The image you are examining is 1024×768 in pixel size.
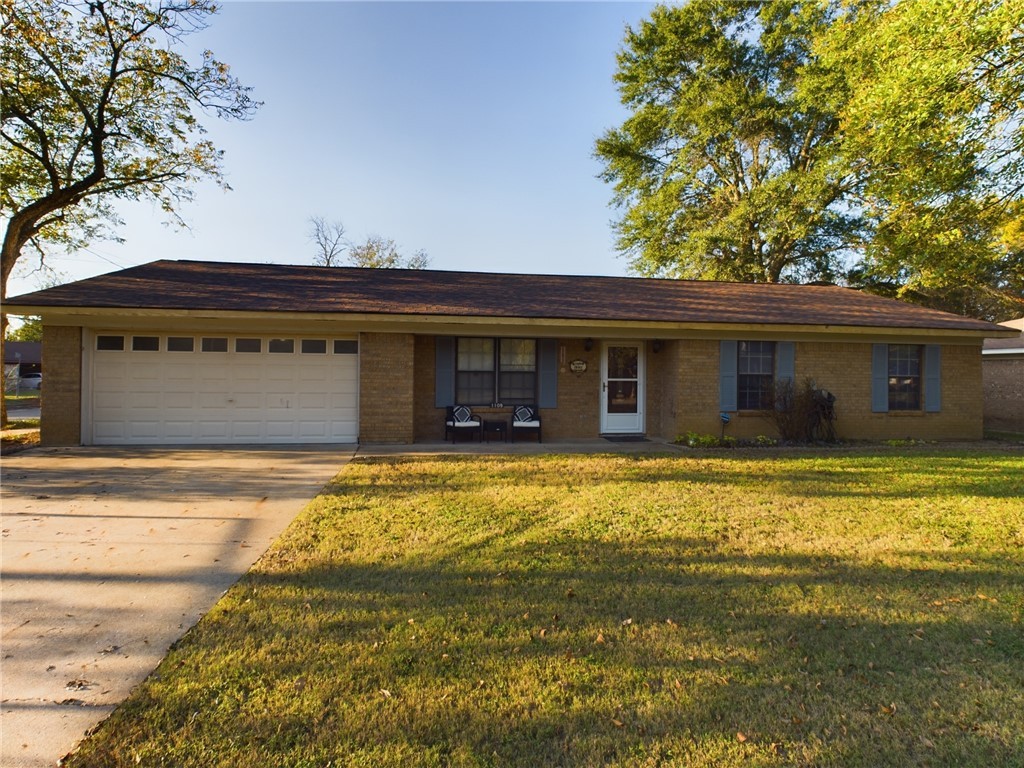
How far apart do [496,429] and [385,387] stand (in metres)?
2.52

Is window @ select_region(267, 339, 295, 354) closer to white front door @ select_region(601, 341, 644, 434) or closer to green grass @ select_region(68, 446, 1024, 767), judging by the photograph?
green grass @ select_region(68, 446, 1024, 767)

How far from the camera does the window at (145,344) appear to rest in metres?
11.2

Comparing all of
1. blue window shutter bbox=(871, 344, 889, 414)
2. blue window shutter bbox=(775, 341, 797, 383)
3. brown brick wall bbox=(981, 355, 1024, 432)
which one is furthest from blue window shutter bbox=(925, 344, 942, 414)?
brown brick wall bbox=(981, 355, 1024, 432)

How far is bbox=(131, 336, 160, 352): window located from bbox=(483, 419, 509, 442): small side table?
22.2ft

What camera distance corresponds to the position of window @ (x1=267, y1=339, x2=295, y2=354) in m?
11.6

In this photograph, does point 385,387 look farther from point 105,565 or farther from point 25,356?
point 25,356

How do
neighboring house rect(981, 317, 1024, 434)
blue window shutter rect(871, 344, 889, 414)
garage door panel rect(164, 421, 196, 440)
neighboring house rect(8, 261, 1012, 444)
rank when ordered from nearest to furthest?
neighboring house rect(8, 261, 1012, 444), garage door panel rect(164, 421, 196, 440), blue window shutter rect(871, 344, 889, 414), neighboring house rect(981, 317, 1024, 434)

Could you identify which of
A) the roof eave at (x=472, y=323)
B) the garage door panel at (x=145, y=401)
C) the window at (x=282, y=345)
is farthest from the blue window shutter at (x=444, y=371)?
the garage door panel at (x=145, y=401)

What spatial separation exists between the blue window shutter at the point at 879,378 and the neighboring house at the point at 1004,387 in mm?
6620

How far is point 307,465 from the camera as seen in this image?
9180 mm

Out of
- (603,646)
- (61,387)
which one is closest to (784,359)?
(603,646)

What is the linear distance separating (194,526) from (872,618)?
5850 mm

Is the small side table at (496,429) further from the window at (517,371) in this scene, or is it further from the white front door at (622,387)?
the white front door at (622,387)

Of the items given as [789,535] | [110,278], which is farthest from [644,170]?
[789,535]
